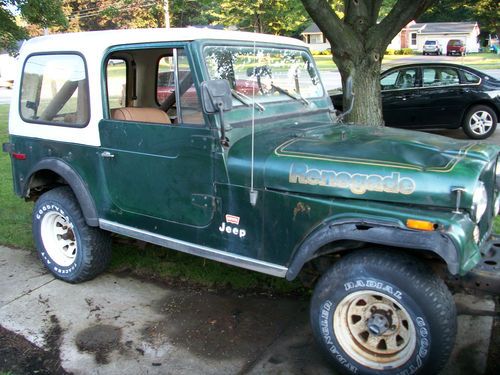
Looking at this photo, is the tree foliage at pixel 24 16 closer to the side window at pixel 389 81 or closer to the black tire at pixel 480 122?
the side window at pixel 389 81

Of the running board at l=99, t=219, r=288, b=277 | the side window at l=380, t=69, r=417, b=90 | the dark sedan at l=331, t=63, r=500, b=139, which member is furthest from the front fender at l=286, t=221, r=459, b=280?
the side window at l=380, t=69, r=417, b=90

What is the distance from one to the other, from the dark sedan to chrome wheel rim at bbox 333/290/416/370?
834cm

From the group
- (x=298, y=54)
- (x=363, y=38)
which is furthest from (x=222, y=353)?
(x=363, y=38)

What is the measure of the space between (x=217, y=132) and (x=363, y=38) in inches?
193

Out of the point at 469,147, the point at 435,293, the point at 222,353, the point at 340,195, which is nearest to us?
the point at 435,293

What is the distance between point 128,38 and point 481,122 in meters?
8.85

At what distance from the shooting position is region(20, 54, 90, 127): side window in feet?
13.0

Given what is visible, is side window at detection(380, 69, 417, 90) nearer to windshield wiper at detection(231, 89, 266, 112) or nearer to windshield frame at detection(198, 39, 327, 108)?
windshield frame at detection(198, 39, 327, 108)

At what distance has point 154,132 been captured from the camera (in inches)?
137

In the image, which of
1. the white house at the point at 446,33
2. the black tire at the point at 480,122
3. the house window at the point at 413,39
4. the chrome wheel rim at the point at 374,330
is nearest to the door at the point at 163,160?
the chrome wheel rim at the point at 374,330

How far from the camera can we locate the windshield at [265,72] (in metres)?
3.47

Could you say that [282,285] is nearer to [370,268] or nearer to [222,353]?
[222,353]

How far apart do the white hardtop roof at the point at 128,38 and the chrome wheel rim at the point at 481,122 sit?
293 inches

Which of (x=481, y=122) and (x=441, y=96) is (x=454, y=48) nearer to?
(x=481, y=122)
